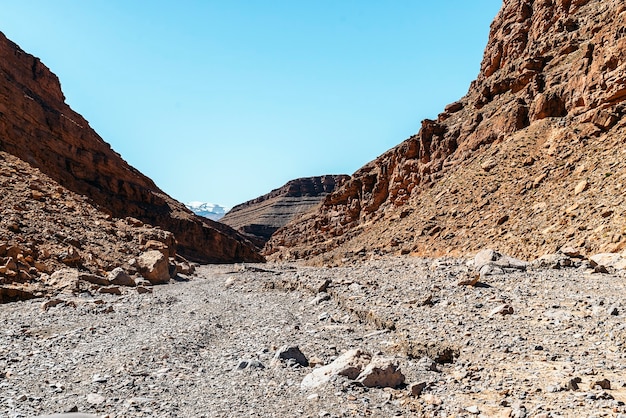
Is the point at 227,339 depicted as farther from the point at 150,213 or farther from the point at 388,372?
the point at 150,213

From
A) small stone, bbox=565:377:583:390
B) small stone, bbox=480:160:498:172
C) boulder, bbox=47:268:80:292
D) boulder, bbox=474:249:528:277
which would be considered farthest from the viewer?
small stone, bbox=480:160:498:172

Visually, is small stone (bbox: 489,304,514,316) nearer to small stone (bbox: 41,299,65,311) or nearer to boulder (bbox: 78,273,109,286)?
small stone (bbox: 41,299,65,311)

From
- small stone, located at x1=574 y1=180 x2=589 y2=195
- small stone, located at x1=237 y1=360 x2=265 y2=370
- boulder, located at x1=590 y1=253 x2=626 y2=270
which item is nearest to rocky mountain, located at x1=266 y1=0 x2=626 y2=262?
small stone, located at x1=574 y1=180 x2=589 y2=195

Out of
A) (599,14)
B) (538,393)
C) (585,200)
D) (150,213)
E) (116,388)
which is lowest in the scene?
(538,393)

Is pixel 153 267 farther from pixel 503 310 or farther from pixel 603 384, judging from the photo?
pixel 603 384

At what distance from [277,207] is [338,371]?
146 meters

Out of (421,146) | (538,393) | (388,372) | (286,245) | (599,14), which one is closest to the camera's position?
(538,393)

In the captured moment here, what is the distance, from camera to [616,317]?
940cm

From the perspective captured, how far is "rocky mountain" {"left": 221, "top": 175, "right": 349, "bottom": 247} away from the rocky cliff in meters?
57.0

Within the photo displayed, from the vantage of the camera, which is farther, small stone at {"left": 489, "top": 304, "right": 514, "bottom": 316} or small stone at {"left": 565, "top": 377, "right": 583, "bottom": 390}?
small stone at {"left": 489, "top": 304, "right": 514, "bottom": 316}

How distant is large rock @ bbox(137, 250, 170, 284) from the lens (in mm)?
29625

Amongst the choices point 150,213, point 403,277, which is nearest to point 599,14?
point 403,277

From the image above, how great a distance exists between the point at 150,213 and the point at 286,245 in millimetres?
34993

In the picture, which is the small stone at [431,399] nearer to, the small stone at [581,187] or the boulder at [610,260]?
the boulder at [610,260]
